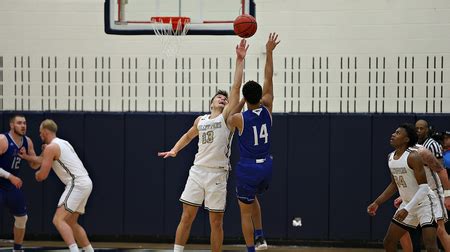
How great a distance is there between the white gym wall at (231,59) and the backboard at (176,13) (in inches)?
19.6

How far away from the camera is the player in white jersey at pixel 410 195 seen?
366 inches

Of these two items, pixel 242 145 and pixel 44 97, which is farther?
pixel 44 97

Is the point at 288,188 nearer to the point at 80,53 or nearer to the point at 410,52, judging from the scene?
the point at 410,52

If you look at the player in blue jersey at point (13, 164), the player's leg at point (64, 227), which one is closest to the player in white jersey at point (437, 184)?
the player's leg at point (64, 227)

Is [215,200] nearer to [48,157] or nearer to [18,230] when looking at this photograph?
[48,157]

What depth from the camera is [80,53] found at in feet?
49.8

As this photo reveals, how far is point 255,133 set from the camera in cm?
959

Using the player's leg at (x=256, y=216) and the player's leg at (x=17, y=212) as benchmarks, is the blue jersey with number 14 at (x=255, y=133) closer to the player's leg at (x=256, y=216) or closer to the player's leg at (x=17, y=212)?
the player's leg at (x=256, y=216)

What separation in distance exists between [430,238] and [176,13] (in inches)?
257

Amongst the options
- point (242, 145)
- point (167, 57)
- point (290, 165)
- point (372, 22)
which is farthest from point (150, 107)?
point (242, 145)

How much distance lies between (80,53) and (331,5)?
436 cm

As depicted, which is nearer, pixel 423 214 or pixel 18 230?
pixel 423 214

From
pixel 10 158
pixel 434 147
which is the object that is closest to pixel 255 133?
pixel 434 147

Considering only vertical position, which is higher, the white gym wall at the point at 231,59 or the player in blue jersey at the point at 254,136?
the white gym wall at the point at 231,59
